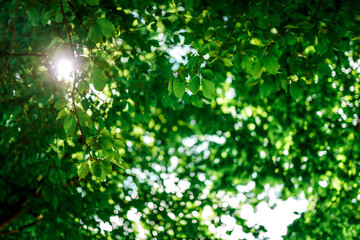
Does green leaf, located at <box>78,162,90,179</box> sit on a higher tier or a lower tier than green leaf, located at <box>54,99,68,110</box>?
lower

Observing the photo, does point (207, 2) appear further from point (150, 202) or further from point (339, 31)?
point (150, 202)

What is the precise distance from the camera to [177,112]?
5.54m

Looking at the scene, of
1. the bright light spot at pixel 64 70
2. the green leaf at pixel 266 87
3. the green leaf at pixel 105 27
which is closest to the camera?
the green leaf at pixel 105 27

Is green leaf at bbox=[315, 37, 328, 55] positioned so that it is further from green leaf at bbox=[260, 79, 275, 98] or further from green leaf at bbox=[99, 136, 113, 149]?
green leaf at bbox=[99, 136, 113, 149]

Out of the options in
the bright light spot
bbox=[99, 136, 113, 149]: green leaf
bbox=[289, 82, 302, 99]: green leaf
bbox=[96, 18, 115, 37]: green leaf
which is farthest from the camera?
bbox=[289, 82, 302, 99]: green leaf

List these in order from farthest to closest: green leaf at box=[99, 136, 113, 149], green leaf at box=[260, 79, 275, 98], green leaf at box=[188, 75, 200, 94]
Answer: green leaf at box=[260, 79, 275, 98] → green leaf at box=[188, 75, 200, 94] → green leaf at box=[99, 136, 113, 149]

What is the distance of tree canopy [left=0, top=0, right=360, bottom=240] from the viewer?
1.83 metres

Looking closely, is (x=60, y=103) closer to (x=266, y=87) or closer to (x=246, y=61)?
(x=246, y=61)

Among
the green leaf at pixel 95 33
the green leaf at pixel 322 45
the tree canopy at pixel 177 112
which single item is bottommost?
the tree canopy at pixel 177 112

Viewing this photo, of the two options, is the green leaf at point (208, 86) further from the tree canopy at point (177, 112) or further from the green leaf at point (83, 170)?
the green leaf at point (83, 170)

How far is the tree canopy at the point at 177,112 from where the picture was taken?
1.83 meters

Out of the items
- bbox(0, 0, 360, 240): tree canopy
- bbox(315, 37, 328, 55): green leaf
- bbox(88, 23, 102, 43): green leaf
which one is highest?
bbox(88, 23, 102, 43): green leaf

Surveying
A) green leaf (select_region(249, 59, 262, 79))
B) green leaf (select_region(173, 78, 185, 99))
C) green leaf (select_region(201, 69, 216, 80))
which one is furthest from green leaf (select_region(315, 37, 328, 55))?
green leaf (select_region(173, 78, 185, 99))

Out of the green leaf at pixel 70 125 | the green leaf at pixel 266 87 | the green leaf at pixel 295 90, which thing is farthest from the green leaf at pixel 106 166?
the green leaf at pixel 295 90
